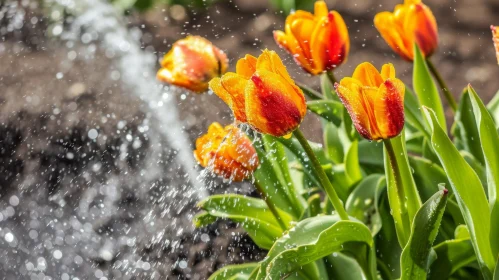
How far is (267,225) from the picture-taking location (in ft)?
4.73

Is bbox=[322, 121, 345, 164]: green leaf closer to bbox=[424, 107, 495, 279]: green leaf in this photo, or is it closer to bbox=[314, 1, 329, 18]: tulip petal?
bbox=[314, 1, 329, 18]: tulip petal

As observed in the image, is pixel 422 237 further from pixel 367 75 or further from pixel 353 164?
pixel 353 164

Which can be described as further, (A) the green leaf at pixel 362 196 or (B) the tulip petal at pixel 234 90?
(A) the green leaf at pixel 362 196

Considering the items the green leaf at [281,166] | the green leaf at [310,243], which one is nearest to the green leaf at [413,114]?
the green leaf at [281,166]

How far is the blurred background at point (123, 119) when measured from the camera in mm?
2402

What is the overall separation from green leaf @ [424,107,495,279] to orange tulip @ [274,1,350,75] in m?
0.24

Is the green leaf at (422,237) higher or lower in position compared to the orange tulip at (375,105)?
lower

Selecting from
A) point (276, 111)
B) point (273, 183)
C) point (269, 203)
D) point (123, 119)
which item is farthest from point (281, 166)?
point (123, 119)

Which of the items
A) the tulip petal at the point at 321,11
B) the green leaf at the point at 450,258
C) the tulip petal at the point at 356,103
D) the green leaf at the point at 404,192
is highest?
the tulip petal at the point at 356,103

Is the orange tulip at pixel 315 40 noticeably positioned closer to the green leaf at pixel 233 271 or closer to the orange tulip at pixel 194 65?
the orange tulip at pixel 194 65

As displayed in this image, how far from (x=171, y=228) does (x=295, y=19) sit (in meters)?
1.17

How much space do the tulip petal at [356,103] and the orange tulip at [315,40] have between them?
0.94 feet

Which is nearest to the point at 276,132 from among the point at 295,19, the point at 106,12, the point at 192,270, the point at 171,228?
the point at 295,19

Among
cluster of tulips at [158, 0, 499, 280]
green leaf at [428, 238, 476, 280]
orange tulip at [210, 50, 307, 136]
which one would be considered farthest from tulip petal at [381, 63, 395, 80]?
green leaf at [428, 238, 476, 280]
